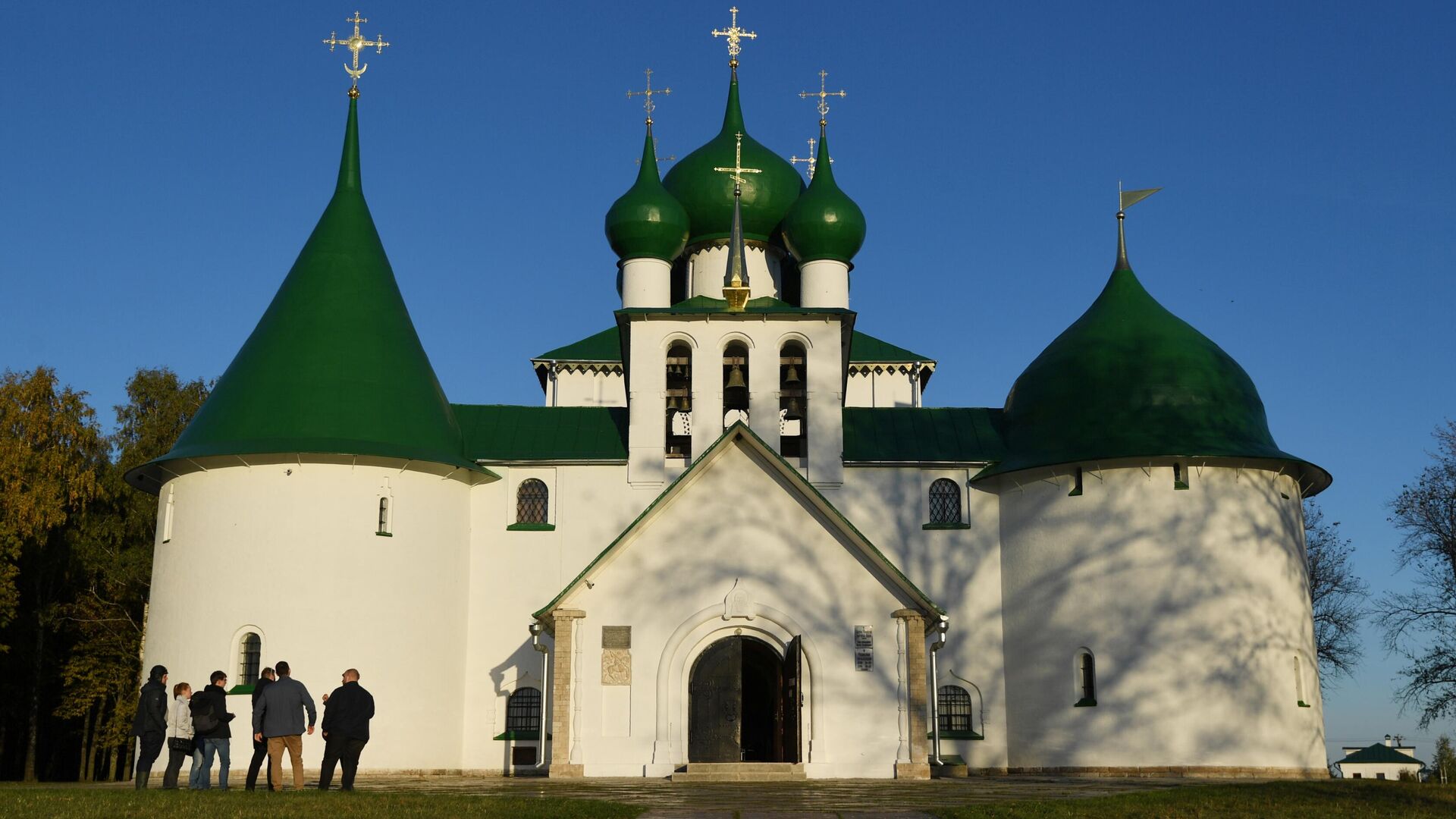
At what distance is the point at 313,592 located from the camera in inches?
885

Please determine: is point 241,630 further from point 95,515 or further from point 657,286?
point 95,515

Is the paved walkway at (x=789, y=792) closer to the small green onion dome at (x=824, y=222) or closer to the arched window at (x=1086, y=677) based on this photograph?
the arched window at (x=1086, y=677)

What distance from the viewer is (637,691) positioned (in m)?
20.7

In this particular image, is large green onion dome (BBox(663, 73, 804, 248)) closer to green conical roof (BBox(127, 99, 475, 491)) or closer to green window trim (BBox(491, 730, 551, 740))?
green conical roof (BBox(127, 99, 475, 491))

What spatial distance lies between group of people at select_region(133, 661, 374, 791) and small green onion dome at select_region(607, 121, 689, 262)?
16256mm

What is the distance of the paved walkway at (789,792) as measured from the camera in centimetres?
1262

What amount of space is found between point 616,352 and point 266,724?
17.3 m

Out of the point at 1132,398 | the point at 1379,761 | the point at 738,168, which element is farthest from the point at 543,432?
the point at 1379,761

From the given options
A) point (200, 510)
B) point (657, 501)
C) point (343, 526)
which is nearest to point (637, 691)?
point (657, 501)

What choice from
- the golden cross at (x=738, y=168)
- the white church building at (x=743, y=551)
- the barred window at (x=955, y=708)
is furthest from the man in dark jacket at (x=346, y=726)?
the golden cross at (x=738, y=168)

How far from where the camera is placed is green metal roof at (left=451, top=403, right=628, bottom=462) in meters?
25.9

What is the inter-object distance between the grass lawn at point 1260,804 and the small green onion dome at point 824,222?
16.7m

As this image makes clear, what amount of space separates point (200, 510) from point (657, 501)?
769 centimetres

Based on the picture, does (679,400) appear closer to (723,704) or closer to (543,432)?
(543,432)
